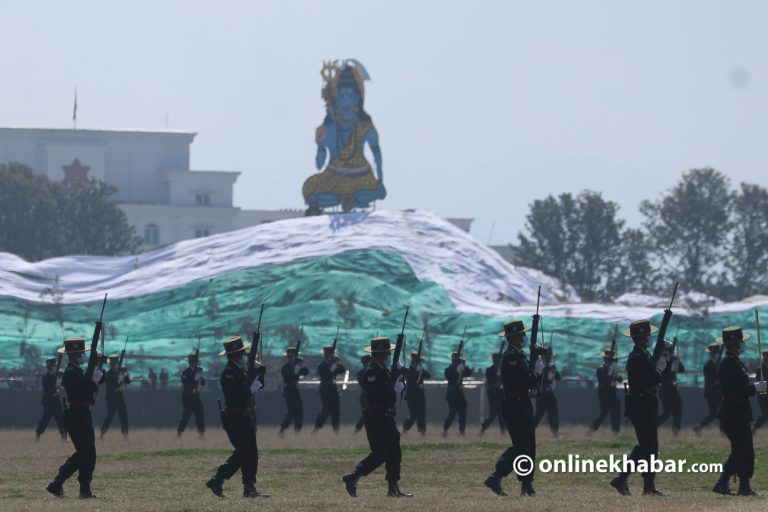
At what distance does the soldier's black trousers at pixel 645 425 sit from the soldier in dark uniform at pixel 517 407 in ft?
3.81

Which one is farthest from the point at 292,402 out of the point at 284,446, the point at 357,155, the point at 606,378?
the point at 357,155

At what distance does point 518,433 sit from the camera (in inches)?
884

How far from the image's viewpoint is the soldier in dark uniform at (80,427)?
22.8m

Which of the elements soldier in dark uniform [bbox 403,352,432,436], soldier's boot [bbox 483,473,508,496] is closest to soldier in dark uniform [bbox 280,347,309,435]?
soldier in dark uniform [bbox 403,352,432,436]

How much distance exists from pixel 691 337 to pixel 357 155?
86.6 ft

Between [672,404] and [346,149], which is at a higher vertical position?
[346,149]

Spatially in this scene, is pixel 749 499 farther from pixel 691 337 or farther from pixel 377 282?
pixel 377 282

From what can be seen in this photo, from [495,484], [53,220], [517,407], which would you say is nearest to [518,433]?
[517,407]

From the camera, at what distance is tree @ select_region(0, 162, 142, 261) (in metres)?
115

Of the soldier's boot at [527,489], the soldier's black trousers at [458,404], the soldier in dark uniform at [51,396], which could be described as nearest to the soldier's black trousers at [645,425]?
the soldier's boot at [527,489]

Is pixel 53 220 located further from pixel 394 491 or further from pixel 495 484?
pixel 495 484

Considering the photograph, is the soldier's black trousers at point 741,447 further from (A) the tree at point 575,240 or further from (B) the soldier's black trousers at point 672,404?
(A) the tree at point 575,240

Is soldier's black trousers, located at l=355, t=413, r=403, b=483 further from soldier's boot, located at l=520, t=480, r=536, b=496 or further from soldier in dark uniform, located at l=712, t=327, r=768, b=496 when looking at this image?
soldier in dark uniform, located at l=712, t=327, r=768, b=496

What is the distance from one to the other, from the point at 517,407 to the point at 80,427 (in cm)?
521
